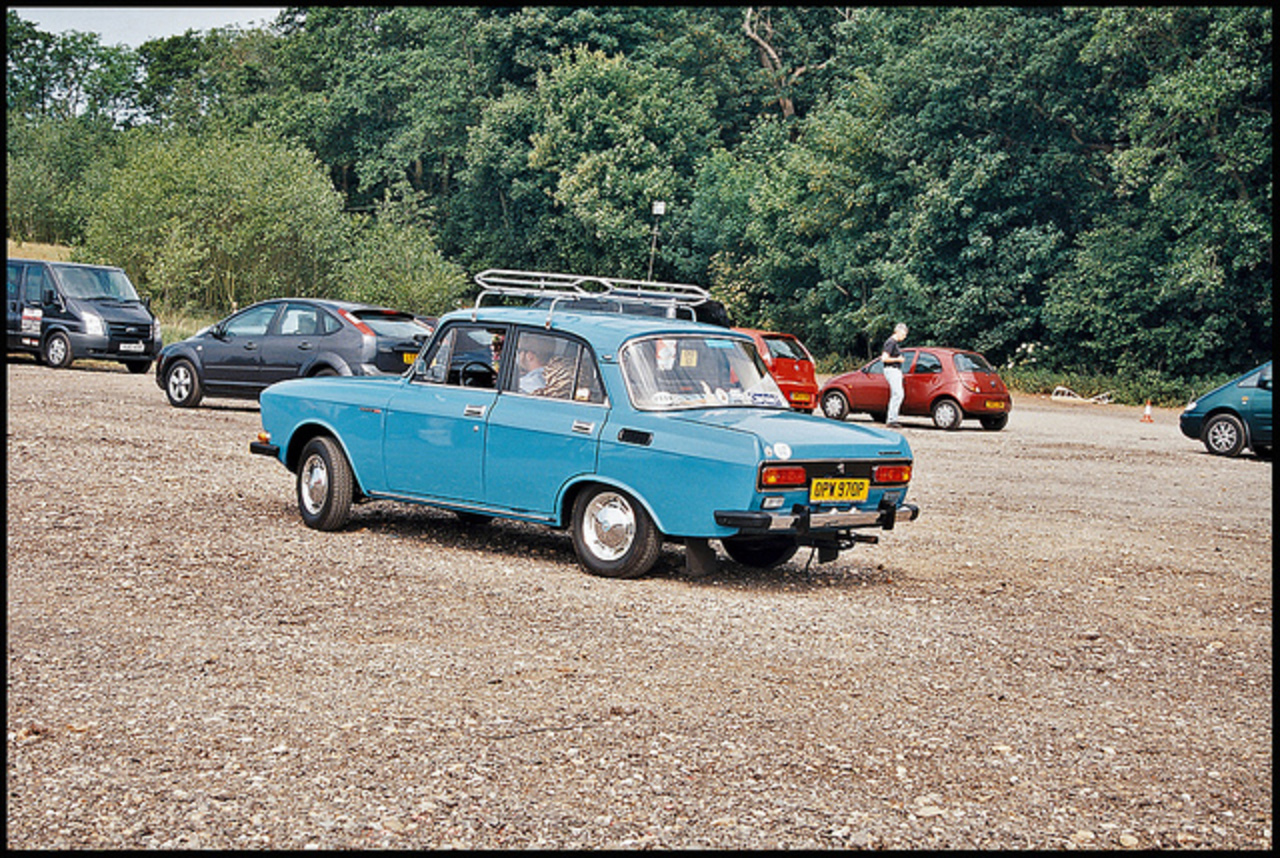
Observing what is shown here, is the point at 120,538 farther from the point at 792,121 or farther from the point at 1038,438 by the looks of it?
the point at 792,121

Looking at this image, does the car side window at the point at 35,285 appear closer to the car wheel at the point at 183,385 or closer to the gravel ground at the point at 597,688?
the car wheel at the point at 183,385

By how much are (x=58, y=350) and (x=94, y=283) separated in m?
1.46

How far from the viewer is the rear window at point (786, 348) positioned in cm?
2345

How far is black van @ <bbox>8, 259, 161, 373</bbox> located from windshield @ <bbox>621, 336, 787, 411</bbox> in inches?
758

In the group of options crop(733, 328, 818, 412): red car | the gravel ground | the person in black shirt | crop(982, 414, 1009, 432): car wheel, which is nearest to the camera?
the gravel ground

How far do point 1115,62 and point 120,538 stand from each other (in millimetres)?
38176

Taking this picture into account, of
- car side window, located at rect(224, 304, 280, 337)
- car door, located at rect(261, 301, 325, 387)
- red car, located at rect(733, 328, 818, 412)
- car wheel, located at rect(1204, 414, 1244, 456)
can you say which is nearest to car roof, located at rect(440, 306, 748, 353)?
car door, located at rect(261, 301, 325, 387)

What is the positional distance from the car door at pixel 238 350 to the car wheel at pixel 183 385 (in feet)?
0.66

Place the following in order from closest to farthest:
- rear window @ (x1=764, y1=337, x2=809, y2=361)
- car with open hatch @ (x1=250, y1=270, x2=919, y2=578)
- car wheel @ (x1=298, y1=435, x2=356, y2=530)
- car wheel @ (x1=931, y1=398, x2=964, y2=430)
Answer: car with open hatch @ (x1=250, y1=270, x2=919, y2=578)
car wheel @ (x1=298, y1=435, x2=356, y2=530)
rear window @ (x1=764, y1=337, x2=809, y2=361)
car wheel @ (x1=931, y1=398, x2=964, y2=430)

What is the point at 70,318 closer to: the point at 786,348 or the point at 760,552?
the point at 786,348

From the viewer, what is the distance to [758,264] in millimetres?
53094

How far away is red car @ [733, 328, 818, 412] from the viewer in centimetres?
2220

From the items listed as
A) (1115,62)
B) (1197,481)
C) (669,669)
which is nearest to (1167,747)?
(669,669)

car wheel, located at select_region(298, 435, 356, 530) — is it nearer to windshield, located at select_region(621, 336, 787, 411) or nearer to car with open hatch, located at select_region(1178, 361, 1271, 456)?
windshield, located at select_region(621, 336, 787, 411)
